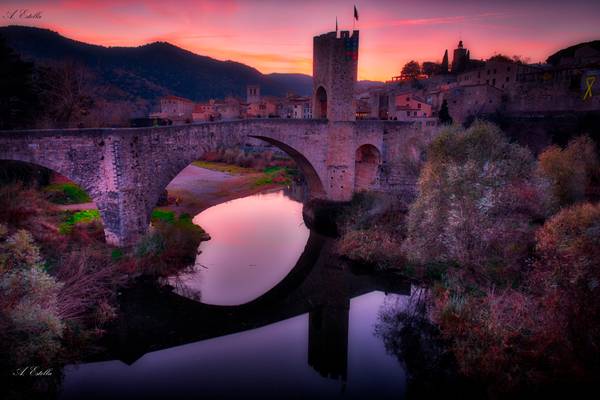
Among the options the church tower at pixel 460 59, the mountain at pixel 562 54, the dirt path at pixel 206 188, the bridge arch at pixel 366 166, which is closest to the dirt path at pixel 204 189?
the dirt path at pixel 206 188

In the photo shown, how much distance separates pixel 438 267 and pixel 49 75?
20.9 m

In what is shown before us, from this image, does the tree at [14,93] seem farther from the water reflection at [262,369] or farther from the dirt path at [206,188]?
the water reflection at [262,369]

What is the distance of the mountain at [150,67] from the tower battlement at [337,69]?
33521 millimetres

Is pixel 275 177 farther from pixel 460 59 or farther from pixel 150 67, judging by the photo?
pixel 150 67

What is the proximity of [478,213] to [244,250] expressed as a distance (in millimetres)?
8289

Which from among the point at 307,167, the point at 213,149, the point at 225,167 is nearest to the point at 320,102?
the point at 307,167

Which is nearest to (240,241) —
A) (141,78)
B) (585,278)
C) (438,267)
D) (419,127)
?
(438,267)

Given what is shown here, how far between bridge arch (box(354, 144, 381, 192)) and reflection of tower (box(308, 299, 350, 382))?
8744mm

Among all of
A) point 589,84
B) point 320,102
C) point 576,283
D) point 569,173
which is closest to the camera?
point 576,283

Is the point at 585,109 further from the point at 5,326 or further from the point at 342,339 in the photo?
the point at 5,326

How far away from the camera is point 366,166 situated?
1939 centimetres

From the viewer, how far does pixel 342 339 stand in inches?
359

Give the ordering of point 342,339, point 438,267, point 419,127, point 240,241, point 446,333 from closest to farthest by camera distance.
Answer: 1. point 446,333
2. point 342,339
3. point 438,267
4. point 240,241
5. point 419,127

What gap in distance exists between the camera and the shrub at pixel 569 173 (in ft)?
40.3
